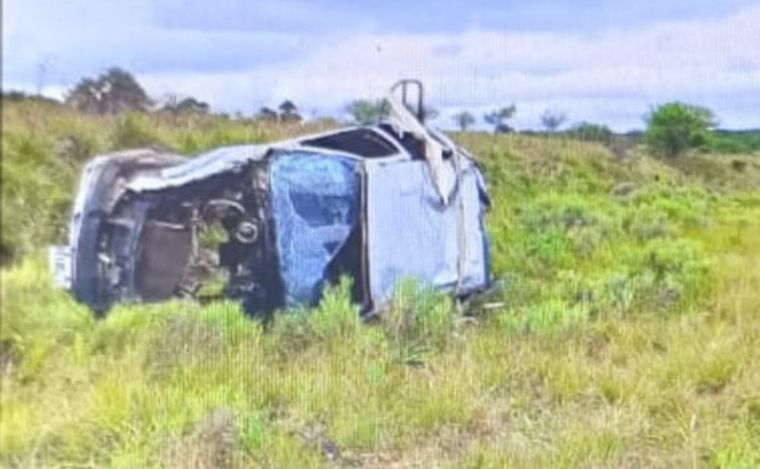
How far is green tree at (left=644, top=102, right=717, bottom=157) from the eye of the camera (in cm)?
198

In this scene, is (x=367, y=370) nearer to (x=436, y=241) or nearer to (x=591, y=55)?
(x=436, y=241)

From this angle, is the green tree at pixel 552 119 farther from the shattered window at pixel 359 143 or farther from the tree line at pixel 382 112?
the shattered window at pixel 359 143

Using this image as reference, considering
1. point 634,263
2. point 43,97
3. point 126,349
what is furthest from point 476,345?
point 43,97

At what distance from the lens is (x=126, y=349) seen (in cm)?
171

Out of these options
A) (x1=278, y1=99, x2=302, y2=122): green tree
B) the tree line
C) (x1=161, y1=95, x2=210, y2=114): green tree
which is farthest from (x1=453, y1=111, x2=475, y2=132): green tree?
(x1=161, y1=95, x2=210, y2=114): green tree

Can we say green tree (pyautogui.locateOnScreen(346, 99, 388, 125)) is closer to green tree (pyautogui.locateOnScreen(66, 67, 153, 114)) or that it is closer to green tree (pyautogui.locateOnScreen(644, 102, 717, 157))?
green tree (pyautogui.locateOnScreen(66, 67, 153, 114))

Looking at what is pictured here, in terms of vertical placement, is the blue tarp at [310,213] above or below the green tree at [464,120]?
below

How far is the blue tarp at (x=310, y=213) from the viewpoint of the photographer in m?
1.79

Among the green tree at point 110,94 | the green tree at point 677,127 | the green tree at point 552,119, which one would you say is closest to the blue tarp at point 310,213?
the green tree at point 110,94

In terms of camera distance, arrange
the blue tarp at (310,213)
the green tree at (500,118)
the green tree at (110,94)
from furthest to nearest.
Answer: the green tree at (500,118), the blue tarp at (310,213), the green tree at (110,94)

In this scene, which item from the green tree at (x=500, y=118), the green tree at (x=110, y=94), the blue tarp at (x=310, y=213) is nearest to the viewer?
the green tree at (x=110, y=94)

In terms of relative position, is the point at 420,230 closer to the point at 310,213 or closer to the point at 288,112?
the point at 310,213

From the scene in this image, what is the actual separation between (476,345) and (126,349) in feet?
2.15

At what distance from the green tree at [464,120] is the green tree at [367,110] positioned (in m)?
0.14
